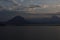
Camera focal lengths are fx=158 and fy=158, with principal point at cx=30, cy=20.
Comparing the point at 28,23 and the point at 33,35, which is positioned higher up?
the point at 28,23

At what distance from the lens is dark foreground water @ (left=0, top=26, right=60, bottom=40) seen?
123 inches

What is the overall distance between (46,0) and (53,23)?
480mm

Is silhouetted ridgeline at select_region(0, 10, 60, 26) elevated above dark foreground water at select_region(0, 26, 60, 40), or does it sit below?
above

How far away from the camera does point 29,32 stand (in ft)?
10.5

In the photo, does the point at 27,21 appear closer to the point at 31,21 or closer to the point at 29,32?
the point at 31,21

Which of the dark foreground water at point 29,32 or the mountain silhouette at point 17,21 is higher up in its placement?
the mountain silhouette at point 17,21

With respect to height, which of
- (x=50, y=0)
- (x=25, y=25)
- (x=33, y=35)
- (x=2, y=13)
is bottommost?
(x=33, y=35)

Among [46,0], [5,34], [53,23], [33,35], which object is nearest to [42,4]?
[46,0]

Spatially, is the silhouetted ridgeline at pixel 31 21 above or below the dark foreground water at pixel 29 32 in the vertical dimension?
above

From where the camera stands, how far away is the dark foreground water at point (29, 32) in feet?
10.2

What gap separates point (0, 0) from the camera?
3.02 m

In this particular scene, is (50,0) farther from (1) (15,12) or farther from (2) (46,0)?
(1) (15,12)

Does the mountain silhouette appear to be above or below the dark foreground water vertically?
above

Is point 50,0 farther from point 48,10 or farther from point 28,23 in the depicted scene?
point 28,23
